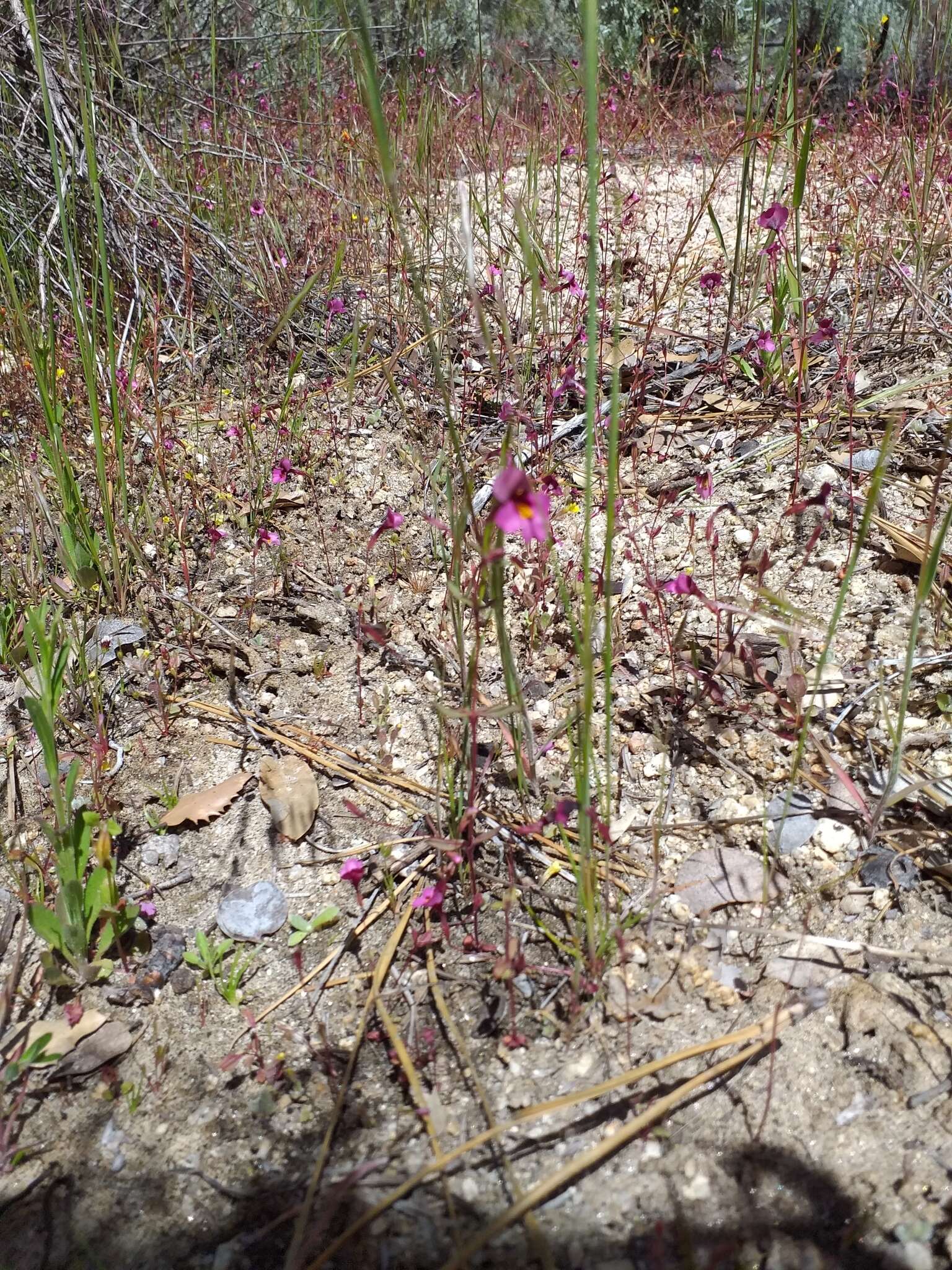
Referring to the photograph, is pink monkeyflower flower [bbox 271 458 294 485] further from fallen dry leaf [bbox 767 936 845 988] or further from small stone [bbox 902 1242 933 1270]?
small stone [bbox 902 1242 933 1270]

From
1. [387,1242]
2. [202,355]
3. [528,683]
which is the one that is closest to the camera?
[387,1242]

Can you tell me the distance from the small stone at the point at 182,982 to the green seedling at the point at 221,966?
0.7 inches

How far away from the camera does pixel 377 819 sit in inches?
67.3

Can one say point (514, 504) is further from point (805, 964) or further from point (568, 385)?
point (568, 385)

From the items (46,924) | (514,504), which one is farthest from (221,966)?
(514,504)

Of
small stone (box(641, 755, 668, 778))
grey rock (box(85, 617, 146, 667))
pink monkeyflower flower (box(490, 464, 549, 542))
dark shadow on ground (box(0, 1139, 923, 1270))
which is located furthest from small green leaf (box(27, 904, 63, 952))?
small stone (box(641, 755, 668, 778))

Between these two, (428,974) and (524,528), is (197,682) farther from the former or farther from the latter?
(524,528)

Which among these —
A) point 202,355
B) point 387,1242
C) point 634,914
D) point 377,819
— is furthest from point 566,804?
point 202,355

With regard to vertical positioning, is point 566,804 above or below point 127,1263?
above

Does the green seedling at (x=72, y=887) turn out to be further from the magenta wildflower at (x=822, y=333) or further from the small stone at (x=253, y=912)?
the magenta wildflower at (x=822, y=333)

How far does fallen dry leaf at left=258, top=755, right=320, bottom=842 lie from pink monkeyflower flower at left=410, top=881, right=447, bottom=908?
0.32 metres

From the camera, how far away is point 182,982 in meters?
1.46

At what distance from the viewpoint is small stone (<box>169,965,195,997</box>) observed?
4.76 ft

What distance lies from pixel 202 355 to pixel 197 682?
59.3 inches
